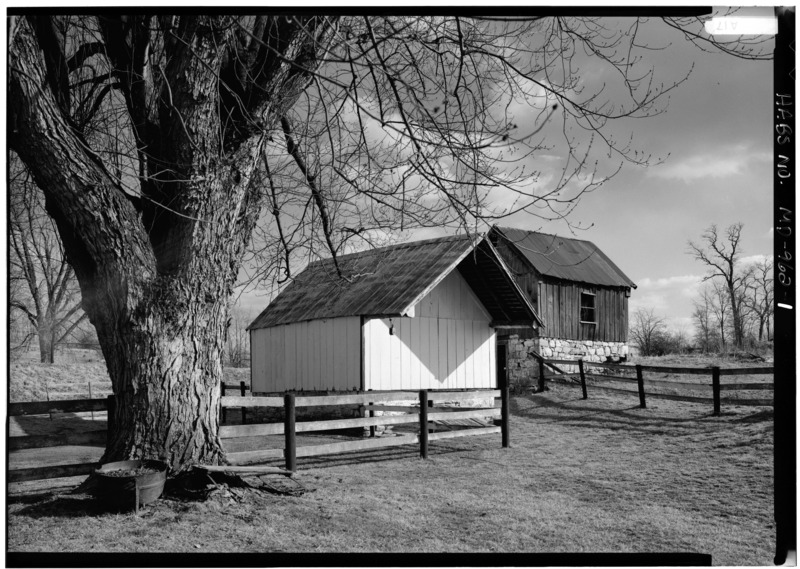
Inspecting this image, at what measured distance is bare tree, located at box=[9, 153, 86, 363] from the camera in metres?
5.63

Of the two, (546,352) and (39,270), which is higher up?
(39,270)

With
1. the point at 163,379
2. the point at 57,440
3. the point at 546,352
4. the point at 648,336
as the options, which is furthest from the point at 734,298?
the point at 546,352

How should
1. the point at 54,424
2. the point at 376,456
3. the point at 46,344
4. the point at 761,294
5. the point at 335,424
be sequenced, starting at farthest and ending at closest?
the point at 54,424 < the point at 376,456 < the point at 335,424 < the point at 46,344 < the point at 761,294

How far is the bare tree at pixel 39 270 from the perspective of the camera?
18.5 ft

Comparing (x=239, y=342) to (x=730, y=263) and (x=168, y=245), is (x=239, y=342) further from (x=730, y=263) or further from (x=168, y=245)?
(x=730, y=263)

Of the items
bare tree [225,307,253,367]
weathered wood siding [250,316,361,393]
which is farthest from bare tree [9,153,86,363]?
bare tree [225,307,253,367]

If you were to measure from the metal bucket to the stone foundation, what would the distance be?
1513cm

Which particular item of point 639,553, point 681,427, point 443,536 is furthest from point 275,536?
point 681,427

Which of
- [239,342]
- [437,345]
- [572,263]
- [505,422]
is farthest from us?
[572,263]

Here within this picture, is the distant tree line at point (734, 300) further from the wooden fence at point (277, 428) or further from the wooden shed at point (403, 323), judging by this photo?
the wooden shed at point (403, 323)

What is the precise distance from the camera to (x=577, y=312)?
22219 millimetres

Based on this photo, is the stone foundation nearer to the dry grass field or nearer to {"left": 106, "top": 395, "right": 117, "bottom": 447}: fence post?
the dry grass field

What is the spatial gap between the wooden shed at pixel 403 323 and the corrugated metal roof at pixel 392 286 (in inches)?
1.1

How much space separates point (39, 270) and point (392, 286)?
7.62 meters
